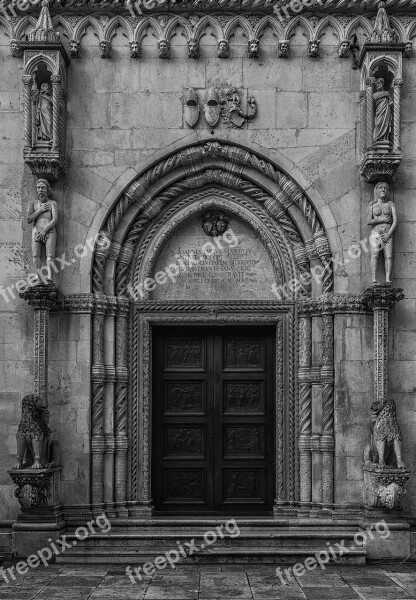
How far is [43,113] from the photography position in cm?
1206

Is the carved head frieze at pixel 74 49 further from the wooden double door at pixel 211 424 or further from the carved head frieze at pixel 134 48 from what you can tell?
the wooden double door at pixel 211 424

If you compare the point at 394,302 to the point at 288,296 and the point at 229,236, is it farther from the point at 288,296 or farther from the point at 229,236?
the point at 229,236

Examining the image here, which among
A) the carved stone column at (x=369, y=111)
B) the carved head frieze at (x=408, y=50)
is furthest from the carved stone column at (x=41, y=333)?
the carved head frieze at (x=408, y=50)

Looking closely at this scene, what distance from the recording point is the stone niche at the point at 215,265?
12695 millimetres

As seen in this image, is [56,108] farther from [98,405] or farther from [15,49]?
[98,405]

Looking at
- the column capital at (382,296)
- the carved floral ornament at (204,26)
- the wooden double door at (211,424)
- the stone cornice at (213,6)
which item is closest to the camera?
the column capital at (382,296)

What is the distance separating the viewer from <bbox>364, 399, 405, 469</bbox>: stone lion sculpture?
11.4m

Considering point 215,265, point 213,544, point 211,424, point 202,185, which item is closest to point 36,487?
point 213,544

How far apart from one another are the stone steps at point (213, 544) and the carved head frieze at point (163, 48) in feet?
21.7

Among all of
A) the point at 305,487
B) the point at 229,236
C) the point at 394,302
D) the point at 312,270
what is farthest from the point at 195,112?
the point at 305,487

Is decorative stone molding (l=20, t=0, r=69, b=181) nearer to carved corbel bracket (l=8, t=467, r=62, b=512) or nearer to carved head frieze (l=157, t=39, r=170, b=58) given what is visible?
carved head frieze (l=157, t=39, r=170, b=58)

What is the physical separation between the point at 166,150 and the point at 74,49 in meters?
1.94

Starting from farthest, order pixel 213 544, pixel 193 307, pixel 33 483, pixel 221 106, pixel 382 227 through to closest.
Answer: pixel 193 307, pixel 221 106, pixel 382 227, pixel 213 544, pixel 33 483

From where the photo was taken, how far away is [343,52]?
12.4 meters
